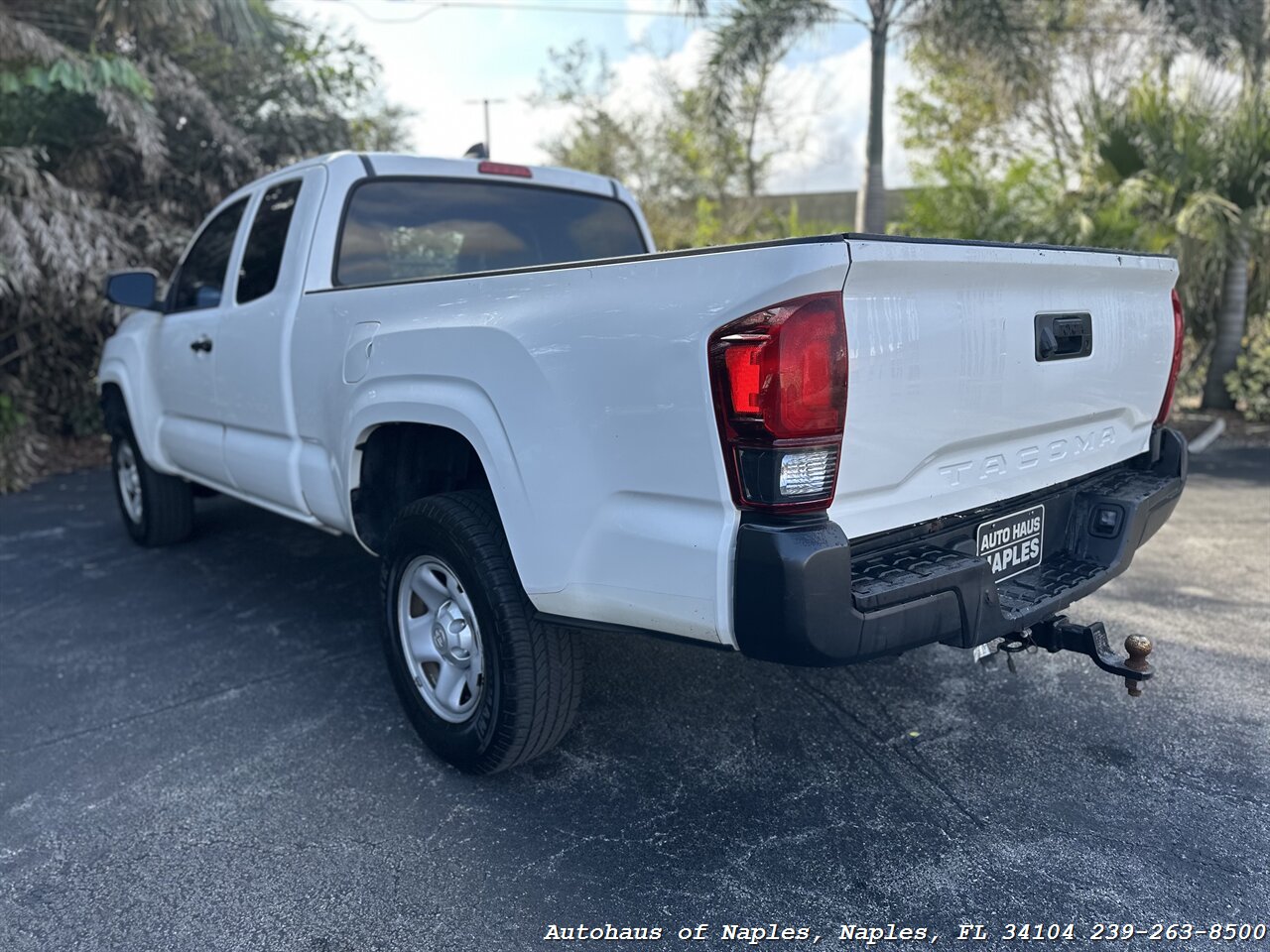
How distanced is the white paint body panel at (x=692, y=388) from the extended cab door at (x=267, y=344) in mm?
489

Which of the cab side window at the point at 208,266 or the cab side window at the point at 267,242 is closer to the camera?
the cab side window at the point at 267,242

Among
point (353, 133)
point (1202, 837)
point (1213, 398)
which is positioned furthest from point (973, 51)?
point (1202, 837)

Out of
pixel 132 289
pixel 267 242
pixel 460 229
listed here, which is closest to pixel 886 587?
pixel 460 229

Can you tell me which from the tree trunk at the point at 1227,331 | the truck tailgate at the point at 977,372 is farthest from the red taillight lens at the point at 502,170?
the tree trunk at the point at 1227,331

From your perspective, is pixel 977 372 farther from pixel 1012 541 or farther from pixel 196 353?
pixel 196 353

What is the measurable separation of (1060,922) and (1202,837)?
588 mm

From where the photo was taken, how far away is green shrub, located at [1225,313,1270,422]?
9383 mm

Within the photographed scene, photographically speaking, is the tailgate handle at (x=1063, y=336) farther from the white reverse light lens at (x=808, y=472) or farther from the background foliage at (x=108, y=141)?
the background foliage at (x=108, y=141)

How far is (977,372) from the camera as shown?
→ 2383 mm

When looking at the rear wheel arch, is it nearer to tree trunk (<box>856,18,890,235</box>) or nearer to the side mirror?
the side mirror

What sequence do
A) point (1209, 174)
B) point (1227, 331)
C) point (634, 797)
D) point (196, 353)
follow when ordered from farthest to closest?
point (1227, 331)
point (1209, 174)
point (196, 353)
point (634, 797)

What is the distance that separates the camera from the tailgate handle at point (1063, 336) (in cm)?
257

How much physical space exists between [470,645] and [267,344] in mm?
1704

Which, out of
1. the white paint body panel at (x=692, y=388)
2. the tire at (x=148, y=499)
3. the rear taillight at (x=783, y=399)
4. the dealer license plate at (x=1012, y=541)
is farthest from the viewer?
the tire at (x=148, y=499)
